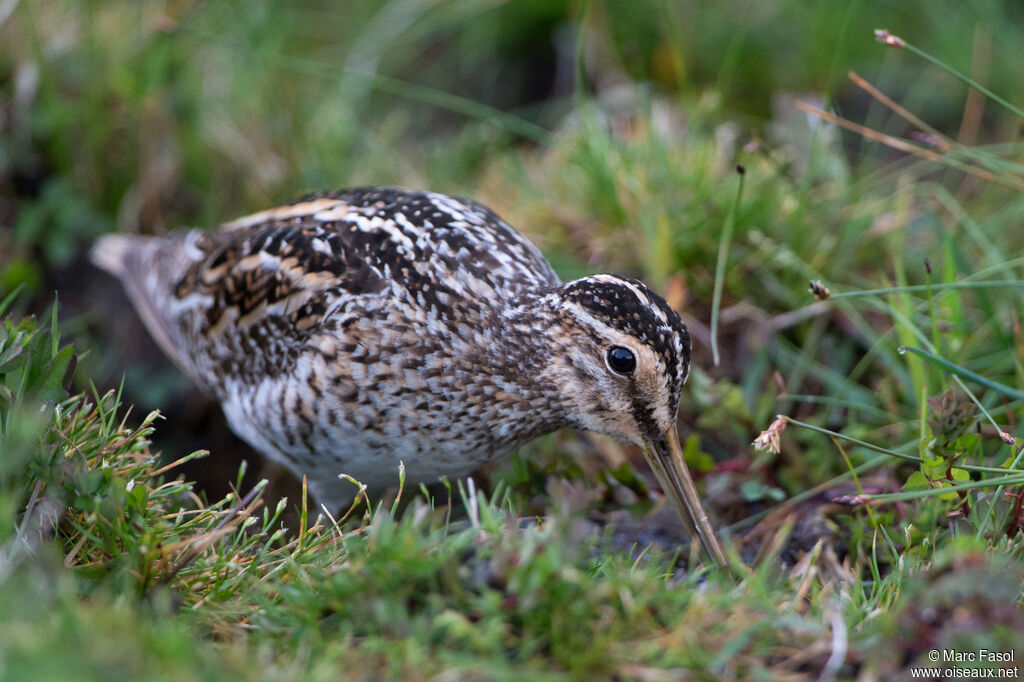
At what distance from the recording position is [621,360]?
3.14m

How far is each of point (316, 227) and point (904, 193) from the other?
2.82m

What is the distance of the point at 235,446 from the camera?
16.4ft

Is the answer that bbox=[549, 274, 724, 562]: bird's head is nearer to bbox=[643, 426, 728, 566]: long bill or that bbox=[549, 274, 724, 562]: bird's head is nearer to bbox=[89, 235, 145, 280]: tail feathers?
bbox=[643, 426, 728, 566]: long bill

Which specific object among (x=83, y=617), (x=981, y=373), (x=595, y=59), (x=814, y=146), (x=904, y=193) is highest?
(x=595, y=59)

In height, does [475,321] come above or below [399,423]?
above

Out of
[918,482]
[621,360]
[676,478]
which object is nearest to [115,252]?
[621,360]

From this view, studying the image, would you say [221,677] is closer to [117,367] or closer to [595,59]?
[117,367]

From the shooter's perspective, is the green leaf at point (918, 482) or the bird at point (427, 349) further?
the bird at point (427, 349)

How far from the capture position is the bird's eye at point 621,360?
10.2 feet

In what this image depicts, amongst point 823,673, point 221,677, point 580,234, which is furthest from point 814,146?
point 221,677

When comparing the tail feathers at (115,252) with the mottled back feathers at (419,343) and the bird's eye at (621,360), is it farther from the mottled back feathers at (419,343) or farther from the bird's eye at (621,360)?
the bird's eye at (621,360)

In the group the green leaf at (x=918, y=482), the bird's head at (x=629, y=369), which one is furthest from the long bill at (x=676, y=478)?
the green leaf at (x=918, y=482)

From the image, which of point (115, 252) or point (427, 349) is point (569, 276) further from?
point (115, 252)

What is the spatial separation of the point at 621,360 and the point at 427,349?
679 millimetres
